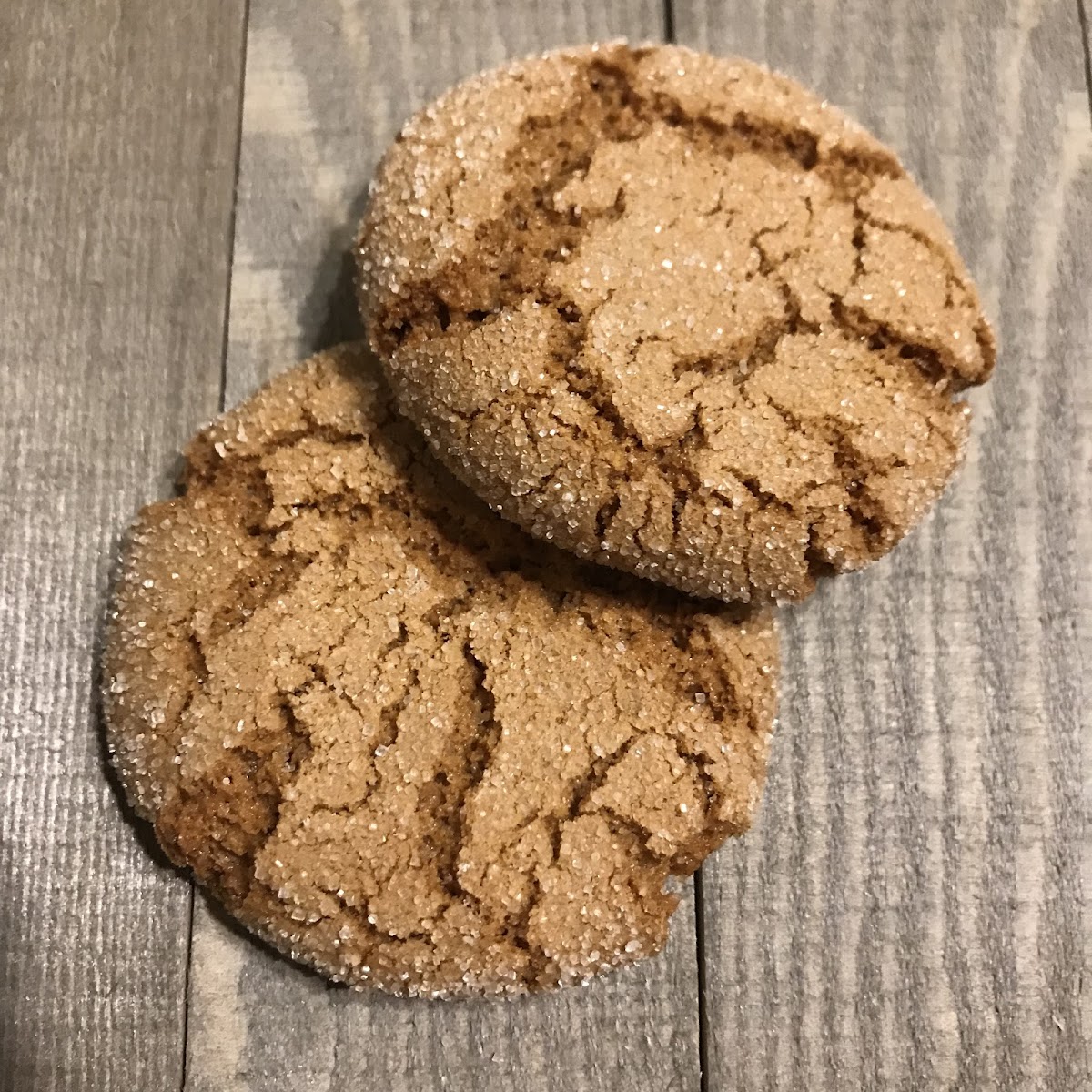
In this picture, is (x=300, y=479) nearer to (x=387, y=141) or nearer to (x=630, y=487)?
(x=630, y=487)

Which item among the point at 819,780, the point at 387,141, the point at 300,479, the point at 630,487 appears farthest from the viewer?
the point at 387,141

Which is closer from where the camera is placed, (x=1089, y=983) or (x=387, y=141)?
(x=1089, y=983)

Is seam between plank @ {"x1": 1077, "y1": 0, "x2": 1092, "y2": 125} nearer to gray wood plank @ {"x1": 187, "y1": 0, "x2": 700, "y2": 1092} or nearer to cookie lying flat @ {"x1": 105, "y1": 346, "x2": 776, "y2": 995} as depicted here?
Answer: gray wood plank @ {"x1": 187, "y1": 0, "x2": 700, "y2": 1092}

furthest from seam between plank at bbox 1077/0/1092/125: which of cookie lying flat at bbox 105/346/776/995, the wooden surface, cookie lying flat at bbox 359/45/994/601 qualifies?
cookie lying flat at bbox 105/346/776/995

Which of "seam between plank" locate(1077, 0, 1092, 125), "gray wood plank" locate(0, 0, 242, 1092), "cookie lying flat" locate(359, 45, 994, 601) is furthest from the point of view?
"seam between plank" locate(1077, 0, 1092, 125)

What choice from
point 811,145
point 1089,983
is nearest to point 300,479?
point 811,145

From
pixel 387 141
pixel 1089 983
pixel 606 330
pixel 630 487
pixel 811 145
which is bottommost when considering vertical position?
pixel 1089 983

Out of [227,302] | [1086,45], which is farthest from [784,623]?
[1086,45]

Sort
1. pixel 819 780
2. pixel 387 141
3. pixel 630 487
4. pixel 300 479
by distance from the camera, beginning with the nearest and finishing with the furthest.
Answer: pixel 630 487, pixel 300 479, pixel 819 780, pixel 387 141
